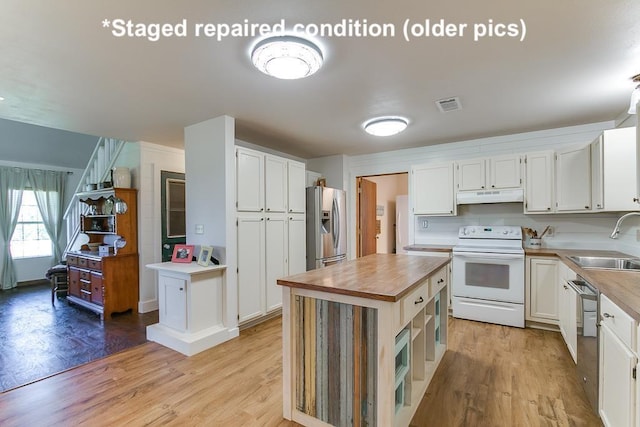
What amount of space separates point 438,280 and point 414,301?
2.24ft

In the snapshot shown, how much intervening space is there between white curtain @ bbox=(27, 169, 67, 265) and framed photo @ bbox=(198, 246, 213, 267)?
16.7ft

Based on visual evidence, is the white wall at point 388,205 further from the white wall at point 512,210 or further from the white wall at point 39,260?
the white wall at point 39,260

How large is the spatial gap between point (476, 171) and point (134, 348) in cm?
441

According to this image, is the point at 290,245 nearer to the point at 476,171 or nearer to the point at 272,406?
the point at 272,406

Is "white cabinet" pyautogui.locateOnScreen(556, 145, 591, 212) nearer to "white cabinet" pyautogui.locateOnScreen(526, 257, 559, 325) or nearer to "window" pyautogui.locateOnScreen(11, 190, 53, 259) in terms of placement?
"white cabinet" pyautogui.locateOnScreen(526, 257, 559, 325)

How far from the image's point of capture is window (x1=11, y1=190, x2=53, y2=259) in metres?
5.76

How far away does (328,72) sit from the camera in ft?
7.42

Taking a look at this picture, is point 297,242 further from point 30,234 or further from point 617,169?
point 30,234

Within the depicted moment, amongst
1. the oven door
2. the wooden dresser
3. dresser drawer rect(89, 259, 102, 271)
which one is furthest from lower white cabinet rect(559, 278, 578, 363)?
dresser drawer rect(89, 259, 102, 271)

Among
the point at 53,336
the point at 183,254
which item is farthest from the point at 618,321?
the point at 53,336

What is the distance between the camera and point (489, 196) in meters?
3.78

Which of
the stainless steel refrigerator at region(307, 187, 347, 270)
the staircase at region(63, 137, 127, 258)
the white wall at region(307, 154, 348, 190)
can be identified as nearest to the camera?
the stainless steel refrigerator at region(307, 187, 347, 270)

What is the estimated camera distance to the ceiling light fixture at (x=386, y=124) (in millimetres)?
3248

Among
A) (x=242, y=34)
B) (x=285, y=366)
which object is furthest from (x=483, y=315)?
(x=242, y=34)
